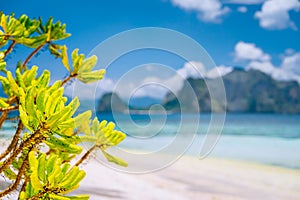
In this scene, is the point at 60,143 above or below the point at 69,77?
below

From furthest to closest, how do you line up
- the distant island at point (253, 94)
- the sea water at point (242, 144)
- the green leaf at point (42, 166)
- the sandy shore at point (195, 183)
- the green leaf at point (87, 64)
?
the distant island at point (253, 94) → the sea water at point (242, 144) → the sandy shore at point (195, 183) → the green leaf at point (87, 64) → the green leaf at point (42, 166)

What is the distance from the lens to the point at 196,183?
10.2 ft

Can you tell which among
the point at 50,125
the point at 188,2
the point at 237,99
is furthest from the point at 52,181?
the point at 237,99

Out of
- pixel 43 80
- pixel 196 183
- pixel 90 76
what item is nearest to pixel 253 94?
pixel 196 183

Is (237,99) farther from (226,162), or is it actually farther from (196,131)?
(226,162)

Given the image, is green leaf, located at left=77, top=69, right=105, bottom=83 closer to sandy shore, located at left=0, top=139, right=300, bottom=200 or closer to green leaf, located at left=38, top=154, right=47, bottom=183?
green leaf, located at left=38, top=154, right=47, bottom=183

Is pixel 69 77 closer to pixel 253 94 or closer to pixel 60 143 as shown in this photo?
pixel 60 143

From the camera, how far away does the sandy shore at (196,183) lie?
6.91 ft

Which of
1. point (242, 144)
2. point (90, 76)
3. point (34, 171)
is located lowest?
point (34, 171)

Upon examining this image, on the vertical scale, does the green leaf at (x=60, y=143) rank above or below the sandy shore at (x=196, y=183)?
below

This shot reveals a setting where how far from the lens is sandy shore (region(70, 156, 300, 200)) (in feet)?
6.91

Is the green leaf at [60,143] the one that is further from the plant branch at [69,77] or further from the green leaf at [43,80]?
the plant branch at [69,77]

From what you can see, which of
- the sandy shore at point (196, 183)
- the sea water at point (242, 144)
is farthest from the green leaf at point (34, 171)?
the sea water at point (242, 144)

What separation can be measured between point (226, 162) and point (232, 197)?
2.27m
